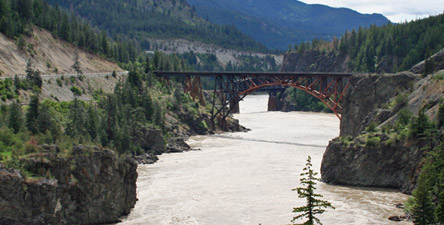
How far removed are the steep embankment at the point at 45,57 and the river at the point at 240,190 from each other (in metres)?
27.3

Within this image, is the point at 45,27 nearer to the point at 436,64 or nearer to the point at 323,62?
the point at 436,64

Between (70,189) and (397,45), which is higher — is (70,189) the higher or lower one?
the lower one

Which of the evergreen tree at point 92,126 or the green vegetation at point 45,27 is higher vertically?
the green vegetation at point 45,27

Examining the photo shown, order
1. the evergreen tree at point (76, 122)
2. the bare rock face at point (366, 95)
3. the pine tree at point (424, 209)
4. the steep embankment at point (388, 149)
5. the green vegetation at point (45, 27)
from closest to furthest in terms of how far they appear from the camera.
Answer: the pine tree at point (424, 209) < the steep embankment at point (388, 149) < the evergreen tree at point (76, 122) < the bare rock face at point (366, 95) < the green vegetation at point (45, 27)

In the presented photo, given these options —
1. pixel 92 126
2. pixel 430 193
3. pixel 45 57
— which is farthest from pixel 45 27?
pixel 430 193

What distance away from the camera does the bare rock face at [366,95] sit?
260ft

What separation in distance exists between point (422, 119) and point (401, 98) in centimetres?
1190

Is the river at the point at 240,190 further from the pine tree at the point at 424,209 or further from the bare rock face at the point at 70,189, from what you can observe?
the pine tree at the point at 424,209

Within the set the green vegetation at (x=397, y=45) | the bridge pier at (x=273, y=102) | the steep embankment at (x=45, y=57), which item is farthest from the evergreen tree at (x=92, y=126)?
the bridge pier at (x=273, y=102)

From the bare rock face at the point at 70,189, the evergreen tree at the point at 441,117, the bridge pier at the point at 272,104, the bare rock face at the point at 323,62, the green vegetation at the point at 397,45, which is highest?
the green vegetation at the point at 397,45

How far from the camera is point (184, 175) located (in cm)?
6506

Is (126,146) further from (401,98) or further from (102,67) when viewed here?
(102,67)

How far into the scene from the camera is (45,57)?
337 ft

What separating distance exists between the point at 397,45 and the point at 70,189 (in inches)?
4880
